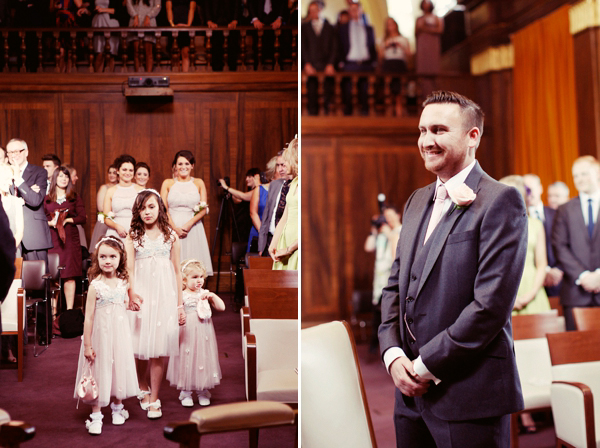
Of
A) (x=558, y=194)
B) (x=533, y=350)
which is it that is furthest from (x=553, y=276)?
(x=533, y=350)

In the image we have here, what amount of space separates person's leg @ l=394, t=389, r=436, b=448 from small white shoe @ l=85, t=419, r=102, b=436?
0.95 metres

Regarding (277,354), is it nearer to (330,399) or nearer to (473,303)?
(330,399)

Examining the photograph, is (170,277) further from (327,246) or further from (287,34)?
(327,246)

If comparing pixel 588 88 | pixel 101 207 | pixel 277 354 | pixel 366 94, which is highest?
pixel 366 94

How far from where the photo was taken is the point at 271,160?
2.29 m

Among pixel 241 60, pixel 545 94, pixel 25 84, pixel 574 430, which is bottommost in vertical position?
pixel 574 430

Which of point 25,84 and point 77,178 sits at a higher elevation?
point 25,84

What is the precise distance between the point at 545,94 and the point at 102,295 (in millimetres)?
5555

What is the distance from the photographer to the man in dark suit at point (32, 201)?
1884 mm

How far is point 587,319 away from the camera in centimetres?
299

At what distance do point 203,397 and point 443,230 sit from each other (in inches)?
42.9

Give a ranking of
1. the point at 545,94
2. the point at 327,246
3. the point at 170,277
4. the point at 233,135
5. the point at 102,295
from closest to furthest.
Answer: the point at 102,295 < the point at 170,277 < the point at 233,135 < the point at 545,94 < the point at 327,246

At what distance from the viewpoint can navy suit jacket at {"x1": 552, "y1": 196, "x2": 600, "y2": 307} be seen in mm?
3748

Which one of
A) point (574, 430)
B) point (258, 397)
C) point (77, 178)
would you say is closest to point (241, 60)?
point (77, 178)
